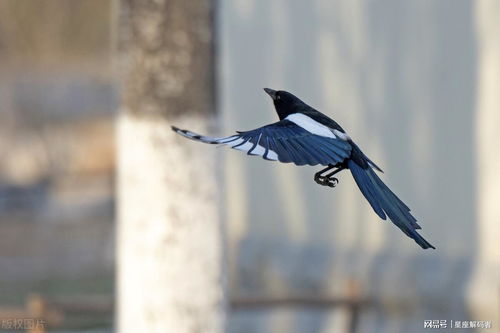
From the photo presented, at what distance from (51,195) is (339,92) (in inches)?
338

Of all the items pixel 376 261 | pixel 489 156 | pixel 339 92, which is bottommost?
pixel 376 261

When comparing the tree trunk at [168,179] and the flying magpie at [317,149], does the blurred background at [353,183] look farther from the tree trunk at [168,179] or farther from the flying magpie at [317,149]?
the flying magpie at [317,149]

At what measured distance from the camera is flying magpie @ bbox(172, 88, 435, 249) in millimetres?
3389

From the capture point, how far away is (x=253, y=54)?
883 cm

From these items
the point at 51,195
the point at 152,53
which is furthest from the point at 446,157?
the point at 51,195

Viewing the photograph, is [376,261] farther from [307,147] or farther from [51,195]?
[51,195]

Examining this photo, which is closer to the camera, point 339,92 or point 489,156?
point 489,156

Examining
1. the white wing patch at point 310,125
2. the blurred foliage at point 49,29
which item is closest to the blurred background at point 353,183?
the white wing patch at point 310,125

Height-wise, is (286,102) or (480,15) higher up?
(480,15)

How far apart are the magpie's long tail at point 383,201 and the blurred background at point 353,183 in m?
1.97

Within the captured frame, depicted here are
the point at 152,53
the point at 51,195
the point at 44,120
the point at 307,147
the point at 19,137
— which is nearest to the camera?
the point at 307,147

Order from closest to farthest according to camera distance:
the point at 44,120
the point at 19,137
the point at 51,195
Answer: the point at 51,195
the point at 19,137
the point at 44,120

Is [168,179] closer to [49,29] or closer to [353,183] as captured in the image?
[353,183]

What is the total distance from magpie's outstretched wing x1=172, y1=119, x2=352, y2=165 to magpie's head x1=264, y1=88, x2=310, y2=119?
0.14 m
